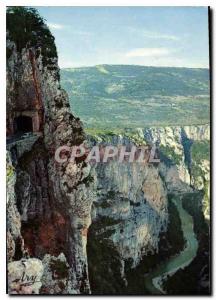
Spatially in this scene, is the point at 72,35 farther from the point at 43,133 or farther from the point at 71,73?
the point at 43,133

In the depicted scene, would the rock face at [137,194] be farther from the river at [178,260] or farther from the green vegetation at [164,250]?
the river at [178,260]

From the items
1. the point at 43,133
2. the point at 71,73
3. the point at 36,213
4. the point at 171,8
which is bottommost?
the point at 36,213

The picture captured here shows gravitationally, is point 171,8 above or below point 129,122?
above

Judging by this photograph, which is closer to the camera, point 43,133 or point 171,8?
point 171,8

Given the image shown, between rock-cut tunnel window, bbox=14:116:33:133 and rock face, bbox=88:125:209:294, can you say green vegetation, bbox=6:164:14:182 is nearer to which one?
rock-cut tunnel window, bbox=14:116:33:133

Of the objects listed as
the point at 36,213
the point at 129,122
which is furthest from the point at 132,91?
the point at 36,213

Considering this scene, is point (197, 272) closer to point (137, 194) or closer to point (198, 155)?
point (198, 155)

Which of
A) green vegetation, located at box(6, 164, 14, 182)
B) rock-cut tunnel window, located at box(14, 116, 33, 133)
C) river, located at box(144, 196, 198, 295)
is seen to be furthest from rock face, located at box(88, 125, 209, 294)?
green vegetation, located at box(6, 164, 14, 182)

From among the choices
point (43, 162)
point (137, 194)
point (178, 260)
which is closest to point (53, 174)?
point (43, 162)
